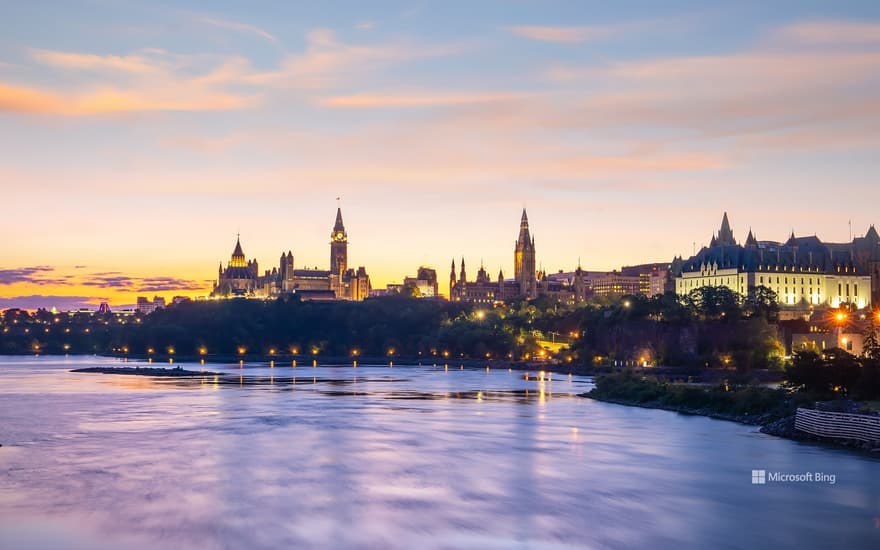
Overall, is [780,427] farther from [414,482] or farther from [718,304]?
[718,304]

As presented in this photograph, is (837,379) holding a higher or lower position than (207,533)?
higher

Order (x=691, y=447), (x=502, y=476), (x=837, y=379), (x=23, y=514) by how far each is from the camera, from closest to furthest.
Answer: (x=23, y=514) → (x=502, y=476) → (x=691, y=447) → (x=837, y=379)

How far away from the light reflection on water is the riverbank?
60.1 inches

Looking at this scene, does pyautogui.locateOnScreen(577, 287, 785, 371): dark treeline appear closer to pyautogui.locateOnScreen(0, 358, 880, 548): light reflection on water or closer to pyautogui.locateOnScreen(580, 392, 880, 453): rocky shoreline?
pyautogui.locateOnScreen(580, 392, 880, 453): rocky shoreline

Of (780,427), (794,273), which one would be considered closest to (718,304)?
(794,273)

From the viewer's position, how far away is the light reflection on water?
3259 cm

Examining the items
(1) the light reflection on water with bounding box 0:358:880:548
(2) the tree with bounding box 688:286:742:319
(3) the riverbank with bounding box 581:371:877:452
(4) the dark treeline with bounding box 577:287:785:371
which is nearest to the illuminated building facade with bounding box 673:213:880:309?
(4) the dark treeline with bounding box 577:287:785:371

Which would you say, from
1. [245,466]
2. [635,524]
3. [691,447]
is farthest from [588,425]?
[635,524]

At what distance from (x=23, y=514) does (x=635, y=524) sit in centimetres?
2253

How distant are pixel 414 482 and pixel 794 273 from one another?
5764 inches

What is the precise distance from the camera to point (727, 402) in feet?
220

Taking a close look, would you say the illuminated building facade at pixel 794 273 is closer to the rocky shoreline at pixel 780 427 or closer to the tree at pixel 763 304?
the tree at pixel 763 304

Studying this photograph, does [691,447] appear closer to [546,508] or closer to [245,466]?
[546,508]

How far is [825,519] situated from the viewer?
34031mm
